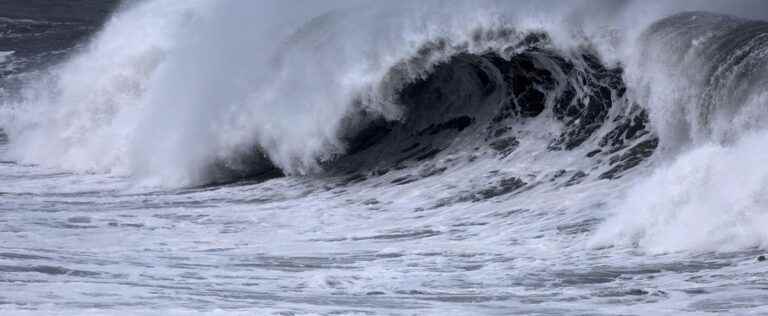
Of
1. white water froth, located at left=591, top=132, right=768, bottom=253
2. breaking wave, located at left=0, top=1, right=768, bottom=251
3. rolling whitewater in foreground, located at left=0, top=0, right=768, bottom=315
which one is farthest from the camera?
breaking wave, located at left=0, top=1, right=768, bottom=251

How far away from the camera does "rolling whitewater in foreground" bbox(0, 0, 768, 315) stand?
9.62 meters

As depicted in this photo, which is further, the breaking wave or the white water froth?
the breaking wave

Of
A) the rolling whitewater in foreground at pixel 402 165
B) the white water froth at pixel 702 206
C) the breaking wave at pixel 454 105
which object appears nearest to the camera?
the rolling whitewater in foreground at pixel 402 165

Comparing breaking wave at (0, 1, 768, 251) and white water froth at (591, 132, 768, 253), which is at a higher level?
breaking wave at (0, 1, 768, 251)

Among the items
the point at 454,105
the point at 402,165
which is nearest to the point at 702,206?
the point at 402,165

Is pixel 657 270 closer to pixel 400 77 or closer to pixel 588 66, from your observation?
pixel 588 66

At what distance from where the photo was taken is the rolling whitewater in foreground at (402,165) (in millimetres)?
9625

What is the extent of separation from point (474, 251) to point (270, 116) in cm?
682

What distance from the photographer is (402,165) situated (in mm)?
16266

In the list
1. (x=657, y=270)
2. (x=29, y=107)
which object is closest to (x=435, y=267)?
(x=657, y=270)

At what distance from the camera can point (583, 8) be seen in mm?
15797

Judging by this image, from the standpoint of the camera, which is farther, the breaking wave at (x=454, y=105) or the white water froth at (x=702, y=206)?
the breaking wave at (x=454, y=105)

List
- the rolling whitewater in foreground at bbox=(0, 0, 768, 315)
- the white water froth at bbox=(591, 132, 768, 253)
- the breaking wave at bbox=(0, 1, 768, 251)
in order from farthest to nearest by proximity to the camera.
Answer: the breaking wave at bbox=(0, 1, 768, 251) → the white water froth at bbox=(591, 132, 768, 253) → the rolling whitewater in foreground at bbox=(0, 0, 768, 315)

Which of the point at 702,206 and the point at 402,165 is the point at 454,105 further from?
the point at 702,206
